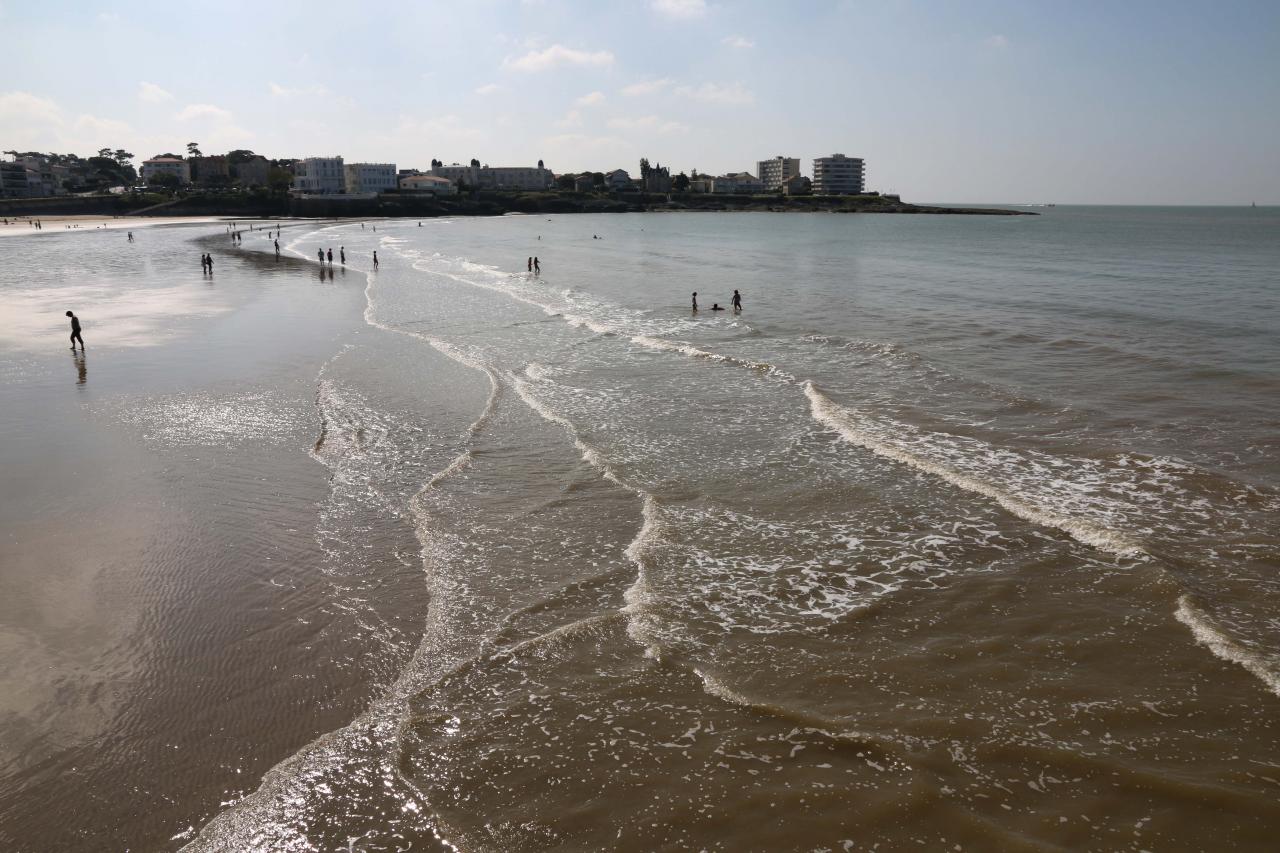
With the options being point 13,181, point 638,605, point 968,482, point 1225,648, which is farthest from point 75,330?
point 13,181

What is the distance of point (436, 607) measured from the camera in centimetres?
991

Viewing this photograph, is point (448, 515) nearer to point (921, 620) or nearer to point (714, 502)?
point (714, 502)

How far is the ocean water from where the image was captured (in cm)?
673

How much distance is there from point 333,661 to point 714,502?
274 inches

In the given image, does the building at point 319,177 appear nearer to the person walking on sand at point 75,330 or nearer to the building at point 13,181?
the building at point 13,181

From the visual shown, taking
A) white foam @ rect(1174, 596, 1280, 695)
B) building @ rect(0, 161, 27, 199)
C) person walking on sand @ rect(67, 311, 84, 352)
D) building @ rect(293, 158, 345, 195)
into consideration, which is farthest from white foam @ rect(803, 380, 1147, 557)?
building @ rect(0, 161, 27, 199)

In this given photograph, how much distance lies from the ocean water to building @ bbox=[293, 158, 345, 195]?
189 metres

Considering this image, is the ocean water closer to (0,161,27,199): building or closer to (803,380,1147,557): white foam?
(803,380,1147,557): white foam

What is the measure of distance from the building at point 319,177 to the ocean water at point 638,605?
619 feet

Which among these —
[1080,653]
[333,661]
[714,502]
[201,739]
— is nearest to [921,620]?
[1080,653]

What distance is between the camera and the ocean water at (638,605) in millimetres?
6734

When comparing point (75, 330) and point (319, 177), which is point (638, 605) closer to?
point (75, 330)

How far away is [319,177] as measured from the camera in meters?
193

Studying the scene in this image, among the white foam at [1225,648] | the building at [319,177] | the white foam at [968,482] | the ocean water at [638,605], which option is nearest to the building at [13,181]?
the building at [319,177]
